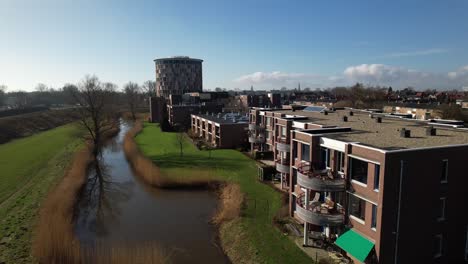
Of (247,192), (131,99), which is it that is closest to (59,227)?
(247,192)

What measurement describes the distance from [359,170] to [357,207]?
7.49 feet

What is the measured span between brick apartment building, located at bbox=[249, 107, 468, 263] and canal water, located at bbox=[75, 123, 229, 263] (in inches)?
328

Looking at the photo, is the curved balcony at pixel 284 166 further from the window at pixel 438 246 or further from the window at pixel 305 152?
the window at pixel 438 246

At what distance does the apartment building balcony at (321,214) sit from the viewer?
20.1 metres

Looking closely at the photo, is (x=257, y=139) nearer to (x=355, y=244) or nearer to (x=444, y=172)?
(x=355, y=244)

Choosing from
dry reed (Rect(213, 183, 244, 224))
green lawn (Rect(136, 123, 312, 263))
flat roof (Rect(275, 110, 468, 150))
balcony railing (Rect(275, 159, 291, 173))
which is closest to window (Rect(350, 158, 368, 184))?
flat roof (Rect(275, 110, 468, 150))

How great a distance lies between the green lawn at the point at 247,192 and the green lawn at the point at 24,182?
45.3ft

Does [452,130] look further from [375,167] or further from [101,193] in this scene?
[101,193]

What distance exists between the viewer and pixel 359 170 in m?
19.5

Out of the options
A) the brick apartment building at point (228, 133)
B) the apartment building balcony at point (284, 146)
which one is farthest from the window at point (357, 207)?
the brick apartment building at point (228, 133)

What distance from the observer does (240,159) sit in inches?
1902

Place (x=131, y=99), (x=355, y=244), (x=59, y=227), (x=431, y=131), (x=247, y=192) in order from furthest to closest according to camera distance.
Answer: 1. (x=131, y=99)
2. (x=247, y=192)
3. (x=59, y=227)
4. (x=431, y=131)
5. (x=355, y=244)

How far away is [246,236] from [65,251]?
12.4 meters

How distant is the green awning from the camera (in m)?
17.7
